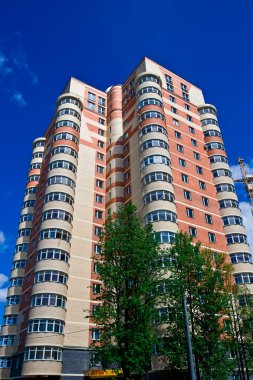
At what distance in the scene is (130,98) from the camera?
57812mm

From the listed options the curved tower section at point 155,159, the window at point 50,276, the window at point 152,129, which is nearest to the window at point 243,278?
the curved tower section at point 155,159

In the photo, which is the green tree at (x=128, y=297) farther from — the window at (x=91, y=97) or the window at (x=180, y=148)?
the window at (x=91, y=97)

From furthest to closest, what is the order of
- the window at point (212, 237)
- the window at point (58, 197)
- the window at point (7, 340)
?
1. the window at point (58, 197)
2. the window at point (7, 340)
3. the window at point (212, 237)

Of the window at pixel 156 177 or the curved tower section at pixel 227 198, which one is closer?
the curved tower section at pixel 227 198

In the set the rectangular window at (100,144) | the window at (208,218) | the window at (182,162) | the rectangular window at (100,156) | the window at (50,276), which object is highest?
the rectangular window at (100,144)

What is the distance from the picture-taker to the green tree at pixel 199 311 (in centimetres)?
2692

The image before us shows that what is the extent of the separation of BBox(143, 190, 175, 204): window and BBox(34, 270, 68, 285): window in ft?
42.8

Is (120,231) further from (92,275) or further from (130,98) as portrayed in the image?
(130,98)

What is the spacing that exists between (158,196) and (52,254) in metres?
14.1

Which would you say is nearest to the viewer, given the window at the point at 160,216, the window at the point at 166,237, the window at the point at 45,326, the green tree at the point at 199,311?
the green tree at the point at 199,311

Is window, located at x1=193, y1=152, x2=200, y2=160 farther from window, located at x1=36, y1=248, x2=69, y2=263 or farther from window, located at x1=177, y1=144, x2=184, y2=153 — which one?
window, located at x1=36, y1=248, x2=69, y2=263

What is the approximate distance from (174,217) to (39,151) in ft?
104

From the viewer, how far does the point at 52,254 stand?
134 ft

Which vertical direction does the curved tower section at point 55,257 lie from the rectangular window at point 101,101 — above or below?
below
